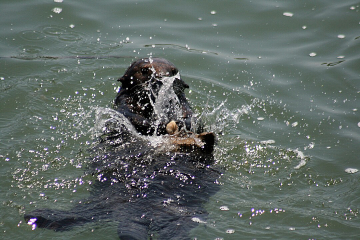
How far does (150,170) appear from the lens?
457cm

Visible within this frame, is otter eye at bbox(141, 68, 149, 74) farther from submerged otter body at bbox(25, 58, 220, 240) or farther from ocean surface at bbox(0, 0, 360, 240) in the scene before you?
ocean surface at bbox(0, 0, 360, 240)

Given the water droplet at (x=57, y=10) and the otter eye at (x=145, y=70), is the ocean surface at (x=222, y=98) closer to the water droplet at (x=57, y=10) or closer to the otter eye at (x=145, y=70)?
the water droplet at (x=57, y=10)

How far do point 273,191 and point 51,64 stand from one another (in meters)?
4.33

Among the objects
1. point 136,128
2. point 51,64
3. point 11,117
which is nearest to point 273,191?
point 136,128

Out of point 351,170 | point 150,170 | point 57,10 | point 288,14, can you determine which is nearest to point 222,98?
point 351,170

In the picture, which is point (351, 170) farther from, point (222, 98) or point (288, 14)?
point (288, 14)

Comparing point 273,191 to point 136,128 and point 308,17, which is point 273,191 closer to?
point 136,128

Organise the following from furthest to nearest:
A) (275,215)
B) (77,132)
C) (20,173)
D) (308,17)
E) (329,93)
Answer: (308,17), (329,93), (77,132), (20,173), (275,215)

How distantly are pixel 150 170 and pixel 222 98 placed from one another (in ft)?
8.98

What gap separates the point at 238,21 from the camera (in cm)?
887

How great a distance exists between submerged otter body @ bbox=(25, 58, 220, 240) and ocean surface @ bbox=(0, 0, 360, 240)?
0.56 feet

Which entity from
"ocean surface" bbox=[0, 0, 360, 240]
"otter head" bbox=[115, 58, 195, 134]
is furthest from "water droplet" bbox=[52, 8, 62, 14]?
"otter head" bbox=[115, 58, 195, 134]

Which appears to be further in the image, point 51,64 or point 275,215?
point 51,64

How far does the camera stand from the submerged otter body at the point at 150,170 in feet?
13.0
